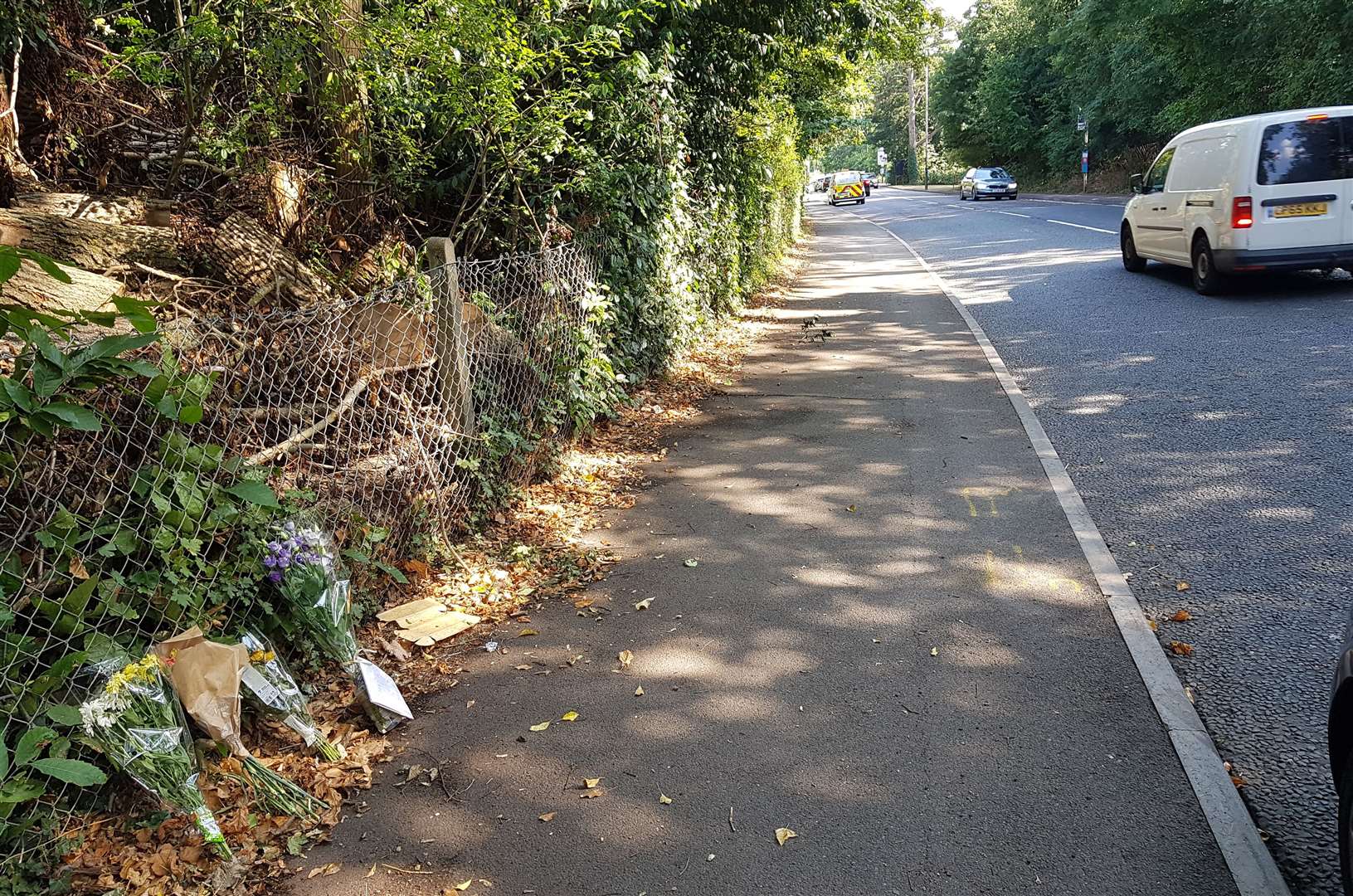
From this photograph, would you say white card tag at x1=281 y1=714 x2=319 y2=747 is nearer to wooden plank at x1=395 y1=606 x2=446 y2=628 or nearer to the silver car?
wooden plank at x1=395 y1=606 x2=446 y2=628

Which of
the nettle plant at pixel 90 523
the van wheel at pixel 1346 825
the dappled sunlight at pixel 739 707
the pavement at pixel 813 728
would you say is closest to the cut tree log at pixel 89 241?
the nettle plant at pixel 90 523

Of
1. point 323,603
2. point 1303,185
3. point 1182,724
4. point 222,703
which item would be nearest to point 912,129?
point 1303,185

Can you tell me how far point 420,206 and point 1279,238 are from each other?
929 cm

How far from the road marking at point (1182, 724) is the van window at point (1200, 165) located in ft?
24.6

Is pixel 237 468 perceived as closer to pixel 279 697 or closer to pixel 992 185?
pixel 279 697

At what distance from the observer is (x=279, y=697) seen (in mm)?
3631

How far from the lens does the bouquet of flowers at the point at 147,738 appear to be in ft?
10.0

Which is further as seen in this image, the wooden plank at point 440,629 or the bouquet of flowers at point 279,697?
the wooden plank at point 440,629

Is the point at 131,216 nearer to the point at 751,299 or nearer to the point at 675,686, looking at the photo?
the point at 675,686

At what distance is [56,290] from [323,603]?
2677mm

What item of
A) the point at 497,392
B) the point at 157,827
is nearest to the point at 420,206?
the point at 497,392

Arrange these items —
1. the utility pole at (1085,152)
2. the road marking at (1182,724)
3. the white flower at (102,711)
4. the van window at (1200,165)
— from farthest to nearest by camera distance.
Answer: the utility pole at (1085,152), the van window at (1200,165), the white flower at (102,711), the road marking at (1182,724)

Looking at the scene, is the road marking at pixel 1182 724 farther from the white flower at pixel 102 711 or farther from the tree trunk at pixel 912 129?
the tree trunk at pixel 912 129

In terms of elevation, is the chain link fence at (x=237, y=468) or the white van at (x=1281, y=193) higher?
the white van at (x=1281, y=193)
